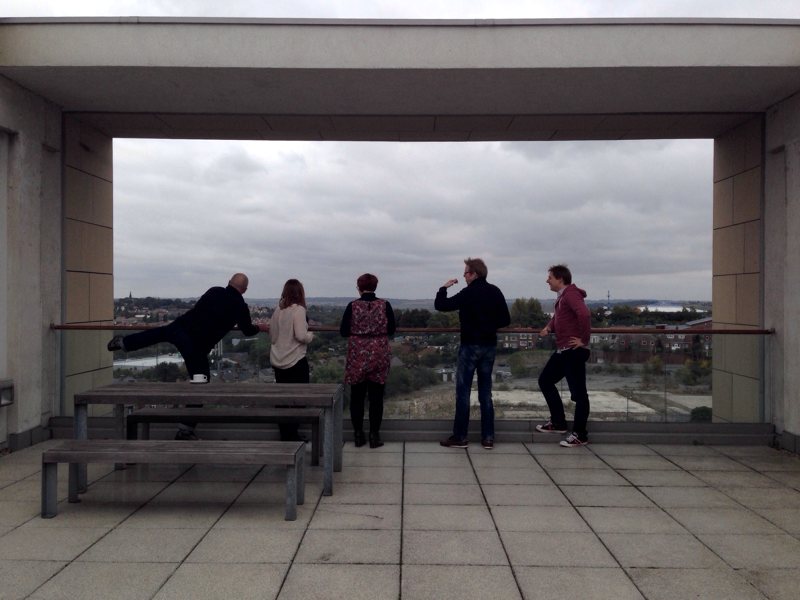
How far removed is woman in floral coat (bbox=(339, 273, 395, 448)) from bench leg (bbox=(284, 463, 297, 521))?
2.30 m

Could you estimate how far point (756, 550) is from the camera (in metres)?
3.99

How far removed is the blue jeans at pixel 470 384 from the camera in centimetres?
685

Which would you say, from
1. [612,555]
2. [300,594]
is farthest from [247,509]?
[612,555]

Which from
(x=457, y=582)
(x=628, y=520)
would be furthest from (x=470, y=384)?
(x=457, y=582)

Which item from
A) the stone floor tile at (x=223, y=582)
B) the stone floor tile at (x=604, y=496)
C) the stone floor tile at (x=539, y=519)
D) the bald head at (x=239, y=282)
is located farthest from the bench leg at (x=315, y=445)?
the stone floor tile at (x=223, y=582)

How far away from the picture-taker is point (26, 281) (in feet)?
22.1

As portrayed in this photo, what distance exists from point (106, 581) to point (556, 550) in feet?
8.01

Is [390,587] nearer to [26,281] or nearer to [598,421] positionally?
[598,421]

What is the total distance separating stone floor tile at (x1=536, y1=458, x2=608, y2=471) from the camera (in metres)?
6.07

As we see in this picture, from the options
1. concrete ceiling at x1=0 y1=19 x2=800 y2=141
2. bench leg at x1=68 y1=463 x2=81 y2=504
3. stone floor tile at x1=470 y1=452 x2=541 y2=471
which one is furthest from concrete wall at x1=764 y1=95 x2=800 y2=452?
bench leg at x1=68 y1=463 x2=81 y2=504

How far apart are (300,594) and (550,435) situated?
4.29 metres

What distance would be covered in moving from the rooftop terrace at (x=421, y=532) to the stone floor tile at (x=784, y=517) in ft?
0.06

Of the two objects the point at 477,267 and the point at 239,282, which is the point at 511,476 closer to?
the point at 477,267

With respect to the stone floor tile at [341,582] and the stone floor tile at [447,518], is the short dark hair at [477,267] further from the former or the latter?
the stone floor tile at [341,582]
